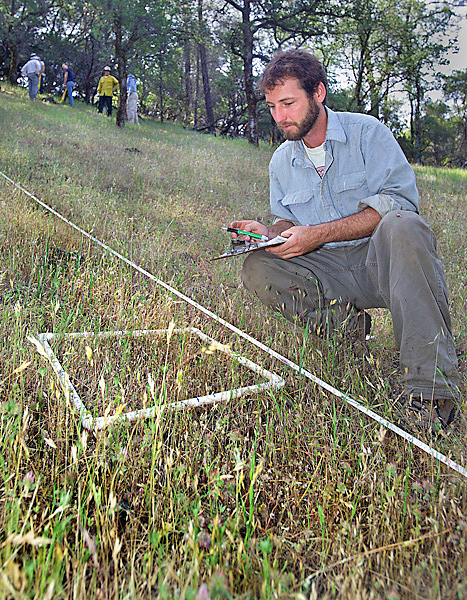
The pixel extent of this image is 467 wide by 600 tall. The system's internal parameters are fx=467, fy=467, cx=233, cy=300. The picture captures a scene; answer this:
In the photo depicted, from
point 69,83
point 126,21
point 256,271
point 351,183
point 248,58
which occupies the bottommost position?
point 256,271

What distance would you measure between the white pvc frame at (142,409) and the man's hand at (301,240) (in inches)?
29.4

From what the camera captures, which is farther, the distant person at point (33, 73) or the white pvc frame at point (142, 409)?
the distant person at point (33, 73)

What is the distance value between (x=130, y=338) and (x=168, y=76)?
30.1m

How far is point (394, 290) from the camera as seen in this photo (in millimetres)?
2289

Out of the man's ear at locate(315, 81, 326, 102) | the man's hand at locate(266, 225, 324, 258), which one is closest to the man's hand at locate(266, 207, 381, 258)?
the man's hand at locate(266, 225, 324, 258)

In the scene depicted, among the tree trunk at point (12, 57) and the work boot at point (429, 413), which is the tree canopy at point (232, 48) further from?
the work boot at point (429, 413)

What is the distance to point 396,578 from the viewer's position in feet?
4.35

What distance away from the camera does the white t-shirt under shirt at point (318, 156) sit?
3264 millimetres

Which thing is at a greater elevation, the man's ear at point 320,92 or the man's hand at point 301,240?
the man's ear at point 320,92

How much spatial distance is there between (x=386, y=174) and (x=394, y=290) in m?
0.86

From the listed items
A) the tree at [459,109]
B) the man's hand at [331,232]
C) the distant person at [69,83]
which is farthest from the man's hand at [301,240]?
the tree at [459,109]

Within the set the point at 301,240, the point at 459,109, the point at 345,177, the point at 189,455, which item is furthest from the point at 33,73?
the point at 459,109

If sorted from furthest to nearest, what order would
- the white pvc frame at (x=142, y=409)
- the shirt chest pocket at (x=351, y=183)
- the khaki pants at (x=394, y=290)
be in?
the shirt chest pocket at (x=351, y=183), the khaki pants at (x=394, y=290), the white pvc frame at (x=142, y=409)

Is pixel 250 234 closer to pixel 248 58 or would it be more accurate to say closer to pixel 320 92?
pixel 320 92
